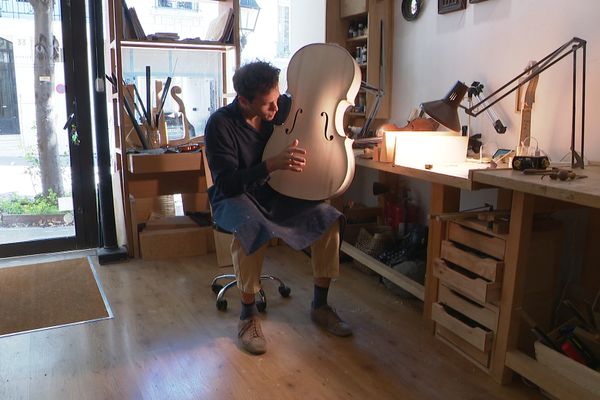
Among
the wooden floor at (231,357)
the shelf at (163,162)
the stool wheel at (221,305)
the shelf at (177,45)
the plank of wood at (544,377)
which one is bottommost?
the wooden floor at (231,357)

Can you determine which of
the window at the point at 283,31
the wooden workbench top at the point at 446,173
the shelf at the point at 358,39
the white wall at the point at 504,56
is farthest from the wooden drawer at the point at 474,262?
the window at the point at 283,31

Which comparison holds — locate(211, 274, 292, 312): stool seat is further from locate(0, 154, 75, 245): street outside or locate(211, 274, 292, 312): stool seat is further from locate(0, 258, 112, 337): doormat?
locate(0, 154, 75, 245): street outside

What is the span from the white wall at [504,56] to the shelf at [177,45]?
1.07 m

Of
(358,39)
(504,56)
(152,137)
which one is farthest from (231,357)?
(358,39)

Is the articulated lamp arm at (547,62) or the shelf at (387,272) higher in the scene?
the articulated lamp arm at (547,62)

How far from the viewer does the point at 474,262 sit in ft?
6.03

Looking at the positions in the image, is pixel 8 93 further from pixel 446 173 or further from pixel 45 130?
pixel 446 173

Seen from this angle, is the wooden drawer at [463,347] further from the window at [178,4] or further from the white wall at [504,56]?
the window at [178,4]

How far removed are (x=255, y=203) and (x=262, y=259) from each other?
0.74 ft

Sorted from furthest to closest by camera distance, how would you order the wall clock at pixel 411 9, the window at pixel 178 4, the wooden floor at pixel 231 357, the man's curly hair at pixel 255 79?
the window at pixel 178 4 → the wall clock at pixel 411 9 → the man's curly hair at pixel 255 79 → the wooden floor at pixel 231 357

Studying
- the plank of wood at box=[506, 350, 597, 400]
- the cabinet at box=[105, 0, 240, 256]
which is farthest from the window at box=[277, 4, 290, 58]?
the plank of wood at box=[506, 350, 597, 400]

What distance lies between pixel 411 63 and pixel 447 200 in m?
1.17

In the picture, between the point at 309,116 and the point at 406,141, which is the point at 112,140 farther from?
the point at 406,141

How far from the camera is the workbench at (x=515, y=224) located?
4.91 ft
